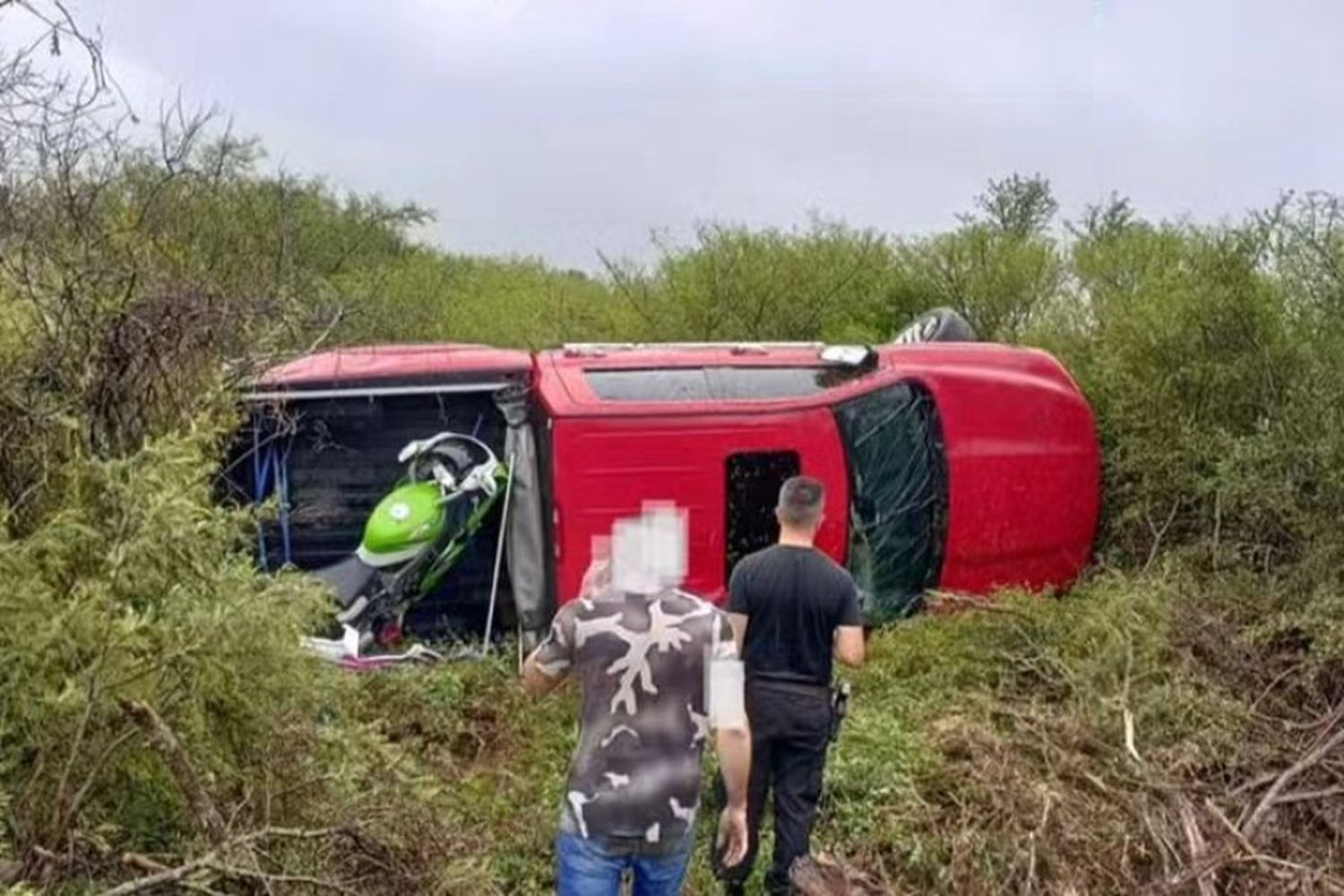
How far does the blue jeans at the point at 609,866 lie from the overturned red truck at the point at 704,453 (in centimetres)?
351


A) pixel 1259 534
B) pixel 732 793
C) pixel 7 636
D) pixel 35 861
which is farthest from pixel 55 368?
pixel 1259 534

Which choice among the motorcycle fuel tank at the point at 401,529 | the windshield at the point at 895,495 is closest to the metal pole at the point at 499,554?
the motorcycle fuel tank at the point at 401,529

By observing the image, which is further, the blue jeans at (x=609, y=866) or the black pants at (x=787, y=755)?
the black pants at (x=787, y=755)

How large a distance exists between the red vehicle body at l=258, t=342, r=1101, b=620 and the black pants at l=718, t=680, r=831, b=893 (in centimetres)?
252

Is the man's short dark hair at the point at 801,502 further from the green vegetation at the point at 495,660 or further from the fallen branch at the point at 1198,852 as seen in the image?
the fallen branch at the point at 1198,852

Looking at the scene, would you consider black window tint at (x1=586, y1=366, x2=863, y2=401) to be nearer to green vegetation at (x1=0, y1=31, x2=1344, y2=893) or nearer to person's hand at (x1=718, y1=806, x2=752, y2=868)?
green vegetation at (x1=0, y1=31, x2=1344, y2=893)

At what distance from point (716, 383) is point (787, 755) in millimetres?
3296

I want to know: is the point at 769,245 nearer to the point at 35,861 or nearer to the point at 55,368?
the point at 55,368

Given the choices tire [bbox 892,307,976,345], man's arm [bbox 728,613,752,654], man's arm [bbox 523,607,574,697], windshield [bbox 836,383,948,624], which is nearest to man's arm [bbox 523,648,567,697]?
man's arm [bbox 523,607,574,697]

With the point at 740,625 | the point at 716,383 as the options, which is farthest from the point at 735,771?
the point at 716,383

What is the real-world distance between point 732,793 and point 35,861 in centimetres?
193

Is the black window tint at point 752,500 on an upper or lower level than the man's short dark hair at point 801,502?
lower

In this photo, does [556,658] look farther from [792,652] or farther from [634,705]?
[792,652]

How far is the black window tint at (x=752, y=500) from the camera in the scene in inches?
305
